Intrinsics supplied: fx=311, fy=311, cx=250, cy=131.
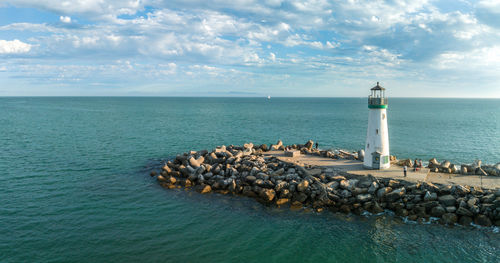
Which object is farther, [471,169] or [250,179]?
[250,179]

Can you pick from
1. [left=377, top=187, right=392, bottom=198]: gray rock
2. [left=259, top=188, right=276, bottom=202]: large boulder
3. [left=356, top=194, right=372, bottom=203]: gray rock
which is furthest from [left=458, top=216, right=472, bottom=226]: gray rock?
[left=259, top=188, right=276, bottom=202]: large boulder

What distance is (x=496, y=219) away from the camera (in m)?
21.1

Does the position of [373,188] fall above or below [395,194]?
above

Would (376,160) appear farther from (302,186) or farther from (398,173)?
(302,186)

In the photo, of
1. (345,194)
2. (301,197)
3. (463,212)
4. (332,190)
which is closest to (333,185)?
(332,190)

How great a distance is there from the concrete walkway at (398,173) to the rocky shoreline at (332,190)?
1.21m

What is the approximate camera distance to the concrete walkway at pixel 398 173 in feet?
82.7

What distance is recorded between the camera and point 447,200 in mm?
22562

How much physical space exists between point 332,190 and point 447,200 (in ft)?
26.5

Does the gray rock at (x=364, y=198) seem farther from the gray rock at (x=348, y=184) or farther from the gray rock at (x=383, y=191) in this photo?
the gray rock at (x=348, y=184)

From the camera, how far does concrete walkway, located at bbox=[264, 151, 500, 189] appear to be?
2522 centimetres

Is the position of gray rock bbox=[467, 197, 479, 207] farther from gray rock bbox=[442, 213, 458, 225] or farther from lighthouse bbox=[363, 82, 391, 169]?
lighthouse bbox=[363, 82, 391, 169]

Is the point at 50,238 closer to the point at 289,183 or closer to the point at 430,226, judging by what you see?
the point at 289,183

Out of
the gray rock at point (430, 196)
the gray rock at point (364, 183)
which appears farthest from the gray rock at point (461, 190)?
the gray rock at point (364, 183)
